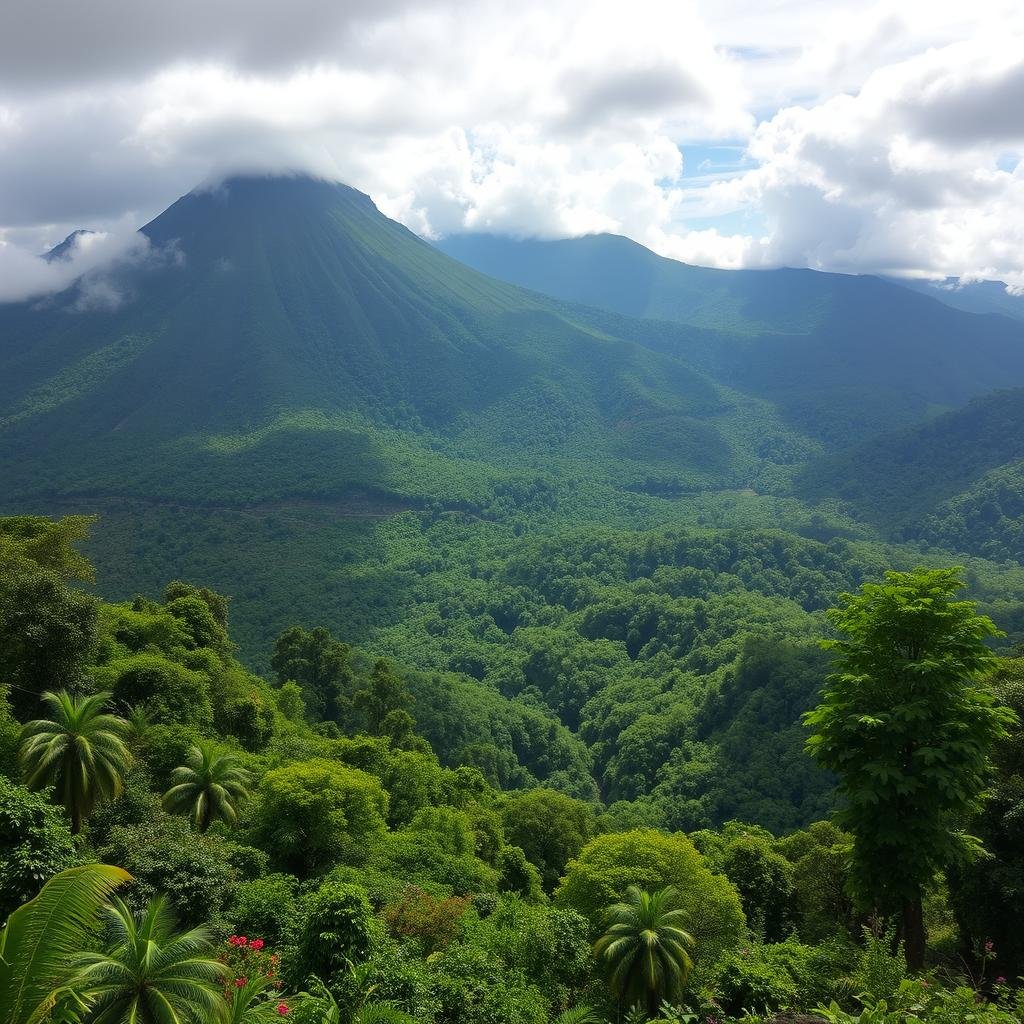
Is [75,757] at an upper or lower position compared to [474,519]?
upper

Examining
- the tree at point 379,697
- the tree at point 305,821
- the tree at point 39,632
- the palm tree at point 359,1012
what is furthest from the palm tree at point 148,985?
the tree at point 379,697

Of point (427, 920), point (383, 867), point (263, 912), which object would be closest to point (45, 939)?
point (263, 912)

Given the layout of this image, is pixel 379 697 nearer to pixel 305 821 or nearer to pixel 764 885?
pixel 305 821

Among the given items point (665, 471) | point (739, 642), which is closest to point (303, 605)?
point (739, 642)

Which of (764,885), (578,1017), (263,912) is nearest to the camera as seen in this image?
(578,1017)

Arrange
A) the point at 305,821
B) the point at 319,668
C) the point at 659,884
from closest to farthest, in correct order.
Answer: the point at 659,884 → the point at 305,821 → the point at 319,668

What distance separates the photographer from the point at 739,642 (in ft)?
244

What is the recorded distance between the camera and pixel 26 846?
11.4m

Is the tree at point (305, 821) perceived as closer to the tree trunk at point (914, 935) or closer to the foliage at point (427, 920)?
the foliage at point (427, 920)

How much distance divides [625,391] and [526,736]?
13617 centimetres

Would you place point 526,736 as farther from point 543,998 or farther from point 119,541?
point 119,541

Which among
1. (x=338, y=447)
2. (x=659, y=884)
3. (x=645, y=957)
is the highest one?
(x=338, y=447)

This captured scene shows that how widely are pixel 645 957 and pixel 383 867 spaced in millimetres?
10280

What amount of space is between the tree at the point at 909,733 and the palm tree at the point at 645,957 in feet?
11.6
